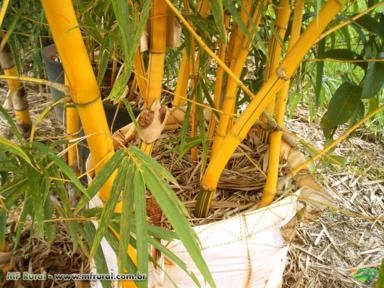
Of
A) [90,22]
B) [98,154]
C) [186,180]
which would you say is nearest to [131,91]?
[186,180]

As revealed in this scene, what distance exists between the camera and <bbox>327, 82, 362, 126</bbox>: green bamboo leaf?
622 millimetres

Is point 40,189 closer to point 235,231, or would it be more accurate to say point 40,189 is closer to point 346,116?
point 235,231

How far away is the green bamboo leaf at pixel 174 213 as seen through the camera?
1.26 ft

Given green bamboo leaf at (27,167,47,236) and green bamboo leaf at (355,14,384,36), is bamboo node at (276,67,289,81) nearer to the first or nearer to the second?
green bamboo leaf at (355,14,384,36)

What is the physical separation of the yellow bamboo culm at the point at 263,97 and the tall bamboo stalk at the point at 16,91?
1.32 ft

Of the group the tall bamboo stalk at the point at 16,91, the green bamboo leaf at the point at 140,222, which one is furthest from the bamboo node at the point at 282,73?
the tall bamboo stalk at the point at 16,91

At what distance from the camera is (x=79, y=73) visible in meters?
0.43

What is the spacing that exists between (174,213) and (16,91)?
2.05 ft

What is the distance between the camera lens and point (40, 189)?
1.74 feet

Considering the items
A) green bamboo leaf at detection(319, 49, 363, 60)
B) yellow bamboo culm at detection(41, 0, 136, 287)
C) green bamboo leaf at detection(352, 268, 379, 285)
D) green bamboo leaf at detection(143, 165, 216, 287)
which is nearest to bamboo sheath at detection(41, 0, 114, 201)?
yellow bamboo culm at detection(41, 0, 136, 287)

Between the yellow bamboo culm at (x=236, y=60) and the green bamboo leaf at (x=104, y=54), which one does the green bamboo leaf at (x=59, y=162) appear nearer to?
the green bamboo leaf at (x=104, y=54)

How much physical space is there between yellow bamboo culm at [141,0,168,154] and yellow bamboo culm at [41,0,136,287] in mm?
80

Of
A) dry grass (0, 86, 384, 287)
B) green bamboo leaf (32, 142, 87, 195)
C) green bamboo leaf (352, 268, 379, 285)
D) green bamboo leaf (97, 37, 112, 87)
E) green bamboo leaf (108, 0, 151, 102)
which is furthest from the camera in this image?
green bamboo leaf (352, 268, 379, 285)

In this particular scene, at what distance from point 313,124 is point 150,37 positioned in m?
1.00
